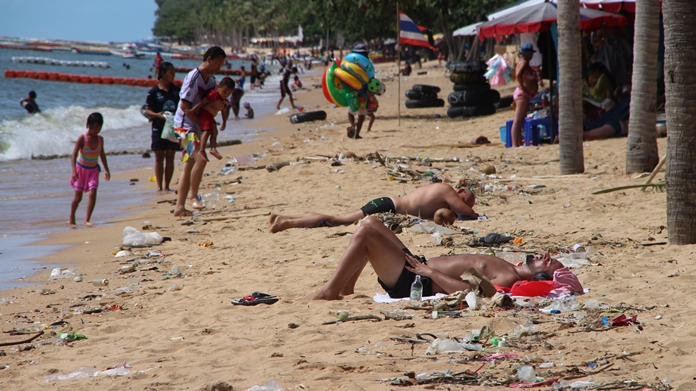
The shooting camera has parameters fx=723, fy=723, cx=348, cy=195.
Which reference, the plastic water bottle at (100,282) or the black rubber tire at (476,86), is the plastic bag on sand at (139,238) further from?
the black rubber tire at (476,86)

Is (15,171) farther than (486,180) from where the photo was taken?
Yes

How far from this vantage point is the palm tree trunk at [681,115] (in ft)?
16.9

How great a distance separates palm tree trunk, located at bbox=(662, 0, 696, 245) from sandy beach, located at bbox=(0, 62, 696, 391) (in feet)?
0.92

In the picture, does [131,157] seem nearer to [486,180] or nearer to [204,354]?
[486,180]

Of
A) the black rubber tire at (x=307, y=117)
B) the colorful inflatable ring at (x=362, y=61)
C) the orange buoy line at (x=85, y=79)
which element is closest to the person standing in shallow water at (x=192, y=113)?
the colorful inflatable ring at (x=362, y=61)

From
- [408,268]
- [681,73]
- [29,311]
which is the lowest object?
[29,311]

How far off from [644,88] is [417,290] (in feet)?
15.7

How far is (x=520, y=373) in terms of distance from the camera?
3066mm

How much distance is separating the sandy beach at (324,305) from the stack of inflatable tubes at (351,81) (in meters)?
3.97

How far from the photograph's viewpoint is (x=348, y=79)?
43.2 feet

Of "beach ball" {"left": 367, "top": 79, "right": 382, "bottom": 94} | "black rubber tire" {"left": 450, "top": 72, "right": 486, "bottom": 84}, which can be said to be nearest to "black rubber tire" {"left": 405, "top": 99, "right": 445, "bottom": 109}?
"black rubber tire" {"left": 450, "top": 72, "right": 486, "bottom": 84}

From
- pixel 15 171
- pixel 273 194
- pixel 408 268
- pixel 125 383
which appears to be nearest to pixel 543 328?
pixel 408 268

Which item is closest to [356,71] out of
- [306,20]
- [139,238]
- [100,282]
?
[139,238]

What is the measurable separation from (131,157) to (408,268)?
10946mm
